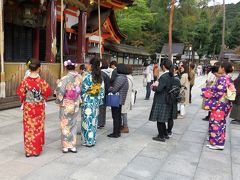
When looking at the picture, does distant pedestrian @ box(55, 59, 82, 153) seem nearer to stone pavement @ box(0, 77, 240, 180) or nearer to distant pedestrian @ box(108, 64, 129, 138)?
stone pavement @ box(0, 77, 240, 180)

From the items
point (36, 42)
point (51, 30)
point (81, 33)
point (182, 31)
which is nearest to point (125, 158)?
point (51, 30)

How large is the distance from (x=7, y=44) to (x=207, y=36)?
41.3m

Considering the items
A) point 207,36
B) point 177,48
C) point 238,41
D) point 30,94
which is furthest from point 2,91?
point 238,41

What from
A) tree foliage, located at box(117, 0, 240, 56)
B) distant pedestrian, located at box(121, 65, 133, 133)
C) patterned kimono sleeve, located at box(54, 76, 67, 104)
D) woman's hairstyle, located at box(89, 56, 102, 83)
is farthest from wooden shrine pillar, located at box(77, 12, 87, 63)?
tree foliage, located at box(117, 0, 240, 56)

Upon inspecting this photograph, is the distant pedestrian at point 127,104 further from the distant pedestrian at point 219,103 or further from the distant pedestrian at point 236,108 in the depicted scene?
the distant pedestrian at point 236,108

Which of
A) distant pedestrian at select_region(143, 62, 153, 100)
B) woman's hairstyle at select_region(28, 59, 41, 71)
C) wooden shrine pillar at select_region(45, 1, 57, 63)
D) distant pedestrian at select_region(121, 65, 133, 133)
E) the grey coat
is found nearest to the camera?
woman's hairstyle at select_region(28, 59, 41, 71)

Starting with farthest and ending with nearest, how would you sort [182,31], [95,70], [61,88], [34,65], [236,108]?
[182,31] → [236,108] → [95,70] → [61,88] → [34,65]

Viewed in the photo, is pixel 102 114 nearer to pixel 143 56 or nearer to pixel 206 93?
pixel 206 93

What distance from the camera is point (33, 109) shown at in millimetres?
4672

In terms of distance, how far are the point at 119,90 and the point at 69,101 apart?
1398 millimetres

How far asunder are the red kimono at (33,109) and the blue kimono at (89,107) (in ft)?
2.65

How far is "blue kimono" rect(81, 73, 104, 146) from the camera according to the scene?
531 centimetres

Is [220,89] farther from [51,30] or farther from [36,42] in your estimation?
[36,42]

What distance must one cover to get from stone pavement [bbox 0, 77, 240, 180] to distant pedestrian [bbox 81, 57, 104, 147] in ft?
0.89
